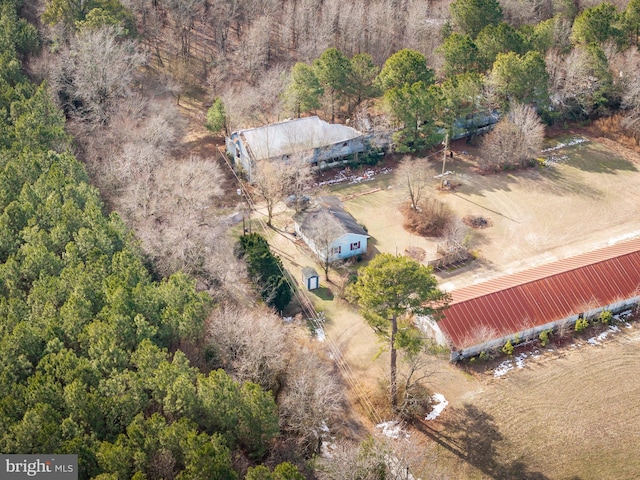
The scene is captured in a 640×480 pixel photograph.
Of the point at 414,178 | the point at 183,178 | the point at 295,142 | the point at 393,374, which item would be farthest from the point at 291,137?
the point at 393,374

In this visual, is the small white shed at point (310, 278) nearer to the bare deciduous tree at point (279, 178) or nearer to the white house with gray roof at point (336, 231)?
the white house with gray roof at point (336, 231)

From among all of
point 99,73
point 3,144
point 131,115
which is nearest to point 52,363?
point 3,144

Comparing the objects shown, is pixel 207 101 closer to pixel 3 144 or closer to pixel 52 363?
pixel 3 144

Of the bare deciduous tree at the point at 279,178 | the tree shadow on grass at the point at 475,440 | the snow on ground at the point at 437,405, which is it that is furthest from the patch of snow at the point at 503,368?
the bare deciduous tree at the point at 279,178

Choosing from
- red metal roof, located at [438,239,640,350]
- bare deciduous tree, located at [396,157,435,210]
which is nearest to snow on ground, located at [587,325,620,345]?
red metal roof, located at [438,239,640,350]

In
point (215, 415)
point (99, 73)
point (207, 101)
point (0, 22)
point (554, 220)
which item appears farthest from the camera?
point (207, 101)

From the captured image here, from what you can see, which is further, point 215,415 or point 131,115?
point 131,115

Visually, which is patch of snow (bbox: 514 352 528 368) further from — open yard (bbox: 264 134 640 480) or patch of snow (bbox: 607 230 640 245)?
patch of snow (bbox: 607 230 640 245)
